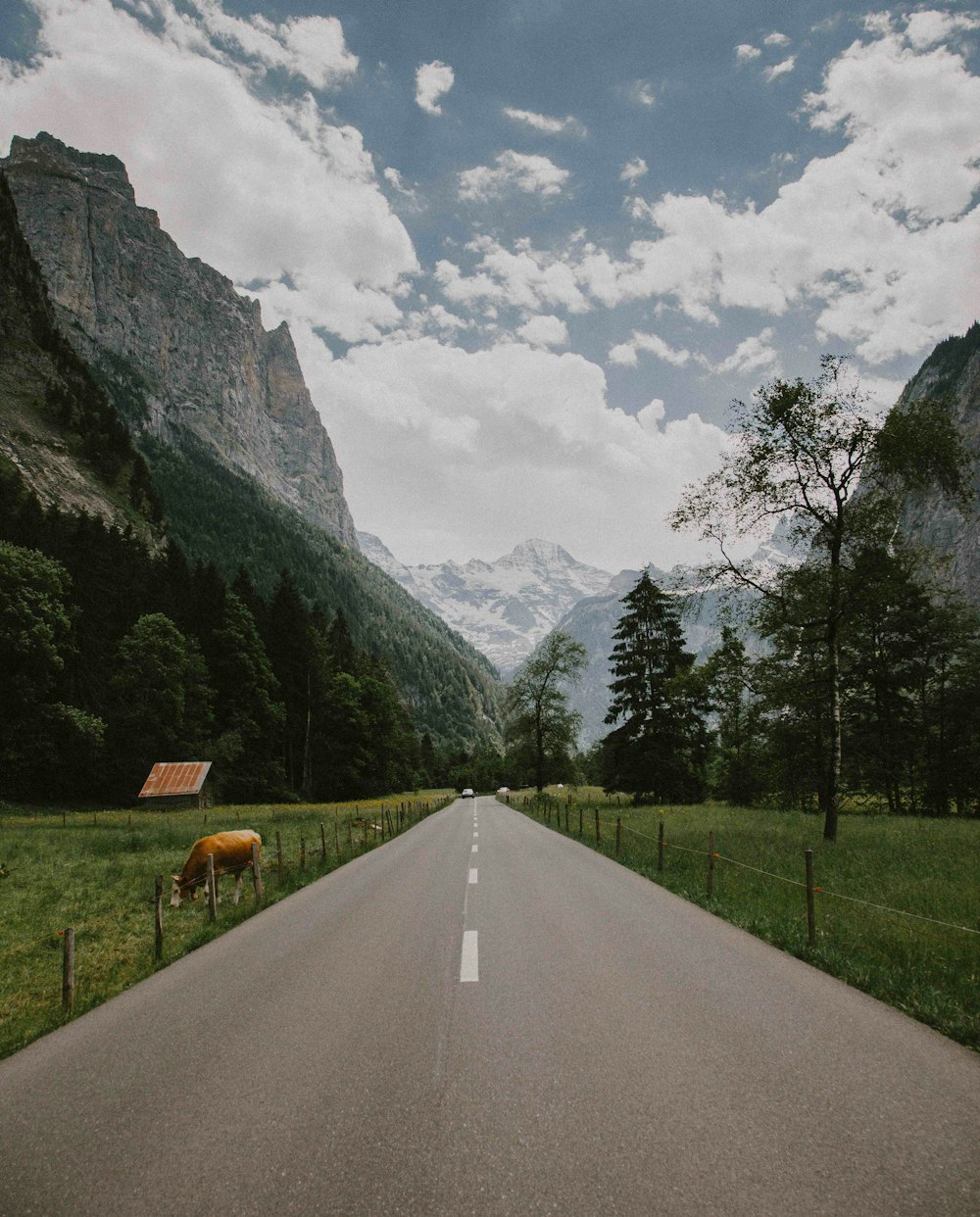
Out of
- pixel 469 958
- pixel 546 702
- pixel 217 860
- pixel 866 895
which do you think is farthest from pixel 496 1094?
pixel 546 702

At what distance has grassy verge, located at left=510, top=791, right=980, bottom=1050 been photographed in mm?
6758

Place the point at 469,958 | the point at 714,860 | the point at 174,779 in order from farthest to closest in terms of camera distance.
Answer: the point at 174,779, the point at 714,860, the point at 469,958

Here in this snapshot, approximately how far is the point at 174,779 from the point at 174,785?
41 cm

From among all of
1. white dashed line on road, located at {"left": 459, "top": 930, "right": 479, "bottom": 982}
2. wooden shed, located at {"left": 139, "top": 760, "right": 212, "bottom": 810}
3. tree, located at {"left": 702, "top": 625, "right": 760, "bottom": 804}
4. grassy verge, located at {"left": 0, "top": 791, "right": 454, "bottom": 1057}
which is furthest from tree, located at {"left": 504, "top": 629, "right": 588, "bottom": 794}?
white dashed line on road, located at {"left": 459, "top": 930, "right": 479, "bottom": 982}

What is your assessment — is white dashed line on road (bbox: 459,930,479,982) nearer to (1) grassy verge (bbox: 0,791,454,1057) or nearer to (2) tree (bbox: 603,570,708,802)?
(1) grassy verge (bbox: 0,791,454,1057)

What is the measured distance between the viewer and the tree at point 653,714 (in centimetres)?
3781

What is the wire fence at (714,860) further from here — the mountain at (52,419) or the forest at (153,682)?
the mountain at (52,419)

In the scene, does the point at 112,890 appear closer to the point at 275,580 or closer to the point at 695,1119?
the point at 695,1119

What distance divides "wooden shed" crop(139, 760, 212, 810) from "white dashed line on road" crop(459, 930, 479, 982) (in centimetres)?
3974

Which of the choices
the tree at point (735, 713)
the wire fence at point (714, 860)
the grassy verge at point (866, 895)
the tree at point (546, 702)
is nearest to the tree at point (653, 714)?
the tree at point (735, 713)

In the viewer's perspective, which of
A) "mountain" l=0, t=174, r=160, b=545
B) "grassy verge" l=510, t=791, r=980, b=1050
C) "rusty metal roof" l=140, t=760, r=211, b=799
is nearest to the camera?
"grassy verge" l=510, t=791, r=980, b=1050

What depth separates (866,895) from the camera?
11039 mm

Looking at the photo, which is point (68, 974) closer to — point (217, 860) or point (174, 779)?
point (217, 860)

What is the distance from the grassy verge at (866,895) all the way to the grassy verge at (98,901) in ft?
29.0
